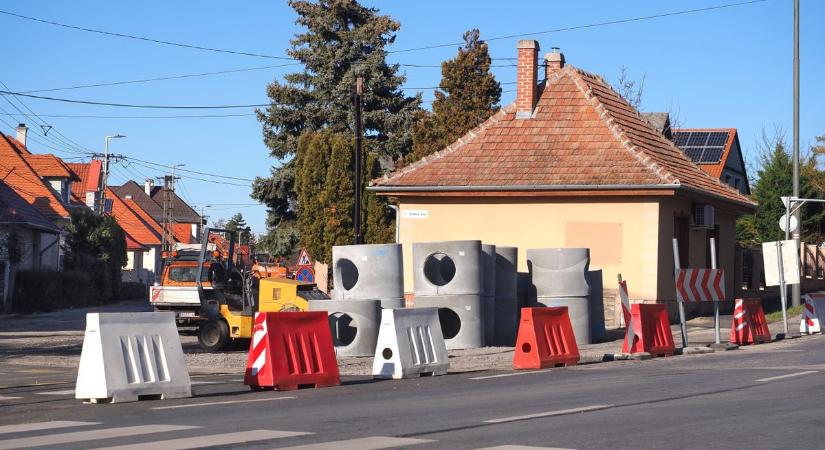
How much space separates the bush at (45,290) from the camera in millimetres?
45531

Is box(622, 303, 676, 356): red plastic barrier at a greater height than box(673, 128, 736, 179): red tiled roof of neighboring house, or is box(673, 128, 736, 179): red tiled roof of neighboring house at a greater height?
box(673, 128, 736, 179): red tiled roof of neighboring house

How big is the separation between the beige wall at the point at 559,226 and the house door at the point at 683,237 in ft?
7.56

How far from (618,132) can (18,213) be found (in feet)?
90.5

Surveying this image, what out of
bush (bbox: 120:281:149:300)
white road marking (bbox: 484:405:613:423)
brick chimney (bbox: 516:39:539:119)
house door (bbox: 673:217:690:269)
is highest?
brick chimney (bbox: 516:39:539:119)

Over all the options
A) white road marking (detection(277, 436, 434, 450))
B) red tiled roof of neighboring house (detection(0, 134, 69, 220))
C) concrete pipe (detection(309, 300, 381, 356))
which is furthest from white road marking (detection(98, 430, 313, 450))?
red tiled roof of neighboring house (detection(0, 134, 69, 220))

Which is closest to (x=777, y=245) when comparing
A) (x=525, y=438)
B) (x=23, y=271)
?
(x=525, y=438)

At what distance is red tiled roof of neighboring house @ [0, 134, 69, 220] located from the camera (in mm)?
57875

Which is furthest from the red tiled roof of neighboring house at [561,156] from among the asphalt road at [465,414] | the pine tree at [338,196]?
the asphalt road at [465,414]

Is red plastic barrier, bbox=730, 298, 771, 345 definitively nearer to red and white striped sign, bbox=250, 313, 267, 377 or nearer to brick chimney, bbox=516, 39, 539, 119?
brick chimney, bbox=516, 39, 539, 119

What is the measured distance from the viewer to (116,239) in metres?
59.8

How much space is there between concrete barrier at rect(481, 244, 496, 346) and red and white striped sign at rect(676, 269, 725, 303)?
3.86 m

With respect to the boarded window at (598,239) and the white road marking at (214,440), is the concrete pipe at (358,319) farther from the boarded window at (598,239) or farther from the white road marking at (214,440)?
the white road marking at (214,440)

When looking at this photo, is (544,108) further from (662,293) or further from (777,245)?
(777,245)

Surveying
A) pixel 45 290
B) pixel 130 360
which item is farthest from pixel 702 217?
pixel 45 290
